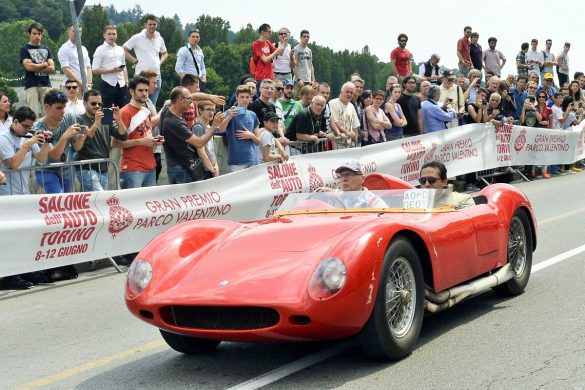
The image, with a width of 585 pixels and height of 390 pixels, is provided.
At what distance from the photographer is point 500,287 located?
8.08 meters

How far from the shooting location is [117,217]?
439 inches

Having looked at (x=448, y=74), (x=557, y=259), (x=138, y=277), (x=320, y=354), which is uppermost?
(x=138, y=277)

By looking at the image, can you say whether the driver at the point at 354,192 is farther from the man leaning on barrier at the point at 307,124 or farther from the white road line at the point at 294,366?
the man leaning on barrier at the point at 307,124

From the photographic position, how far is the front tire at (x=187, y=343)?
6344mm

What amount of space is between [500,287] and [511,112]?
1410 cm

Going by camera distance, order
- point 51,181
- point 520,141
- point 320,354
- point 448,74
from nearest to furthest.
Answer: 1. point 320,354
2. point 51,181
3. point 448,74
4. point 520,141

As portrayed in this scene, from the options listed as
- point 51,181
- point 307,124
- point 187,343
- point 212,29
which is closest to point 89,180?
point 51,181

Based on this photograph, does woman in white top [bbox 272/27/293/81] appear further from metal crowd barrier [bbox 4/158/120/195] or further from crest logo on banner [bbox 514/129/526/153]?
metal crowd barrier [bbox 4/158/120/195]

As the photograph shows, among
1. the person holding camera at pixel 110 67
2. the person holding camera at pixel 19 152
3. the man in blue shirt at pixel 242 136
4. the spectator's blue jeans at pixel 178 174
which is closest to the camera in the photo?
the person holding camera at pixel 19 152

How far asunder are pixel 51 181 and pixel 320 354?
18.8 feet

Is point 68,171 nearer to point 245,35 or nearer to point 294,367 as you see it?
point 294,367

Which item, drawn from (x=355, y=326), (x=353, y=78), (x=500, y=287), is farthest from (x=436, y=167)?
(x=353, y=78)

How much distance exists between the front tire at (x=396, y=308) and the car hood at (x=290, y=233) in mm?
447

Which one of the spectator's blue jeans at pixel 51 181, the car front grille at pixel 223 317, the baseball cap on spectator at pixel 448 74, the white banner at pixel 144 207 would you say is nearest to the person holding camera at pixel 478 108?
the baseball cap on spectator at pixel 448 74
